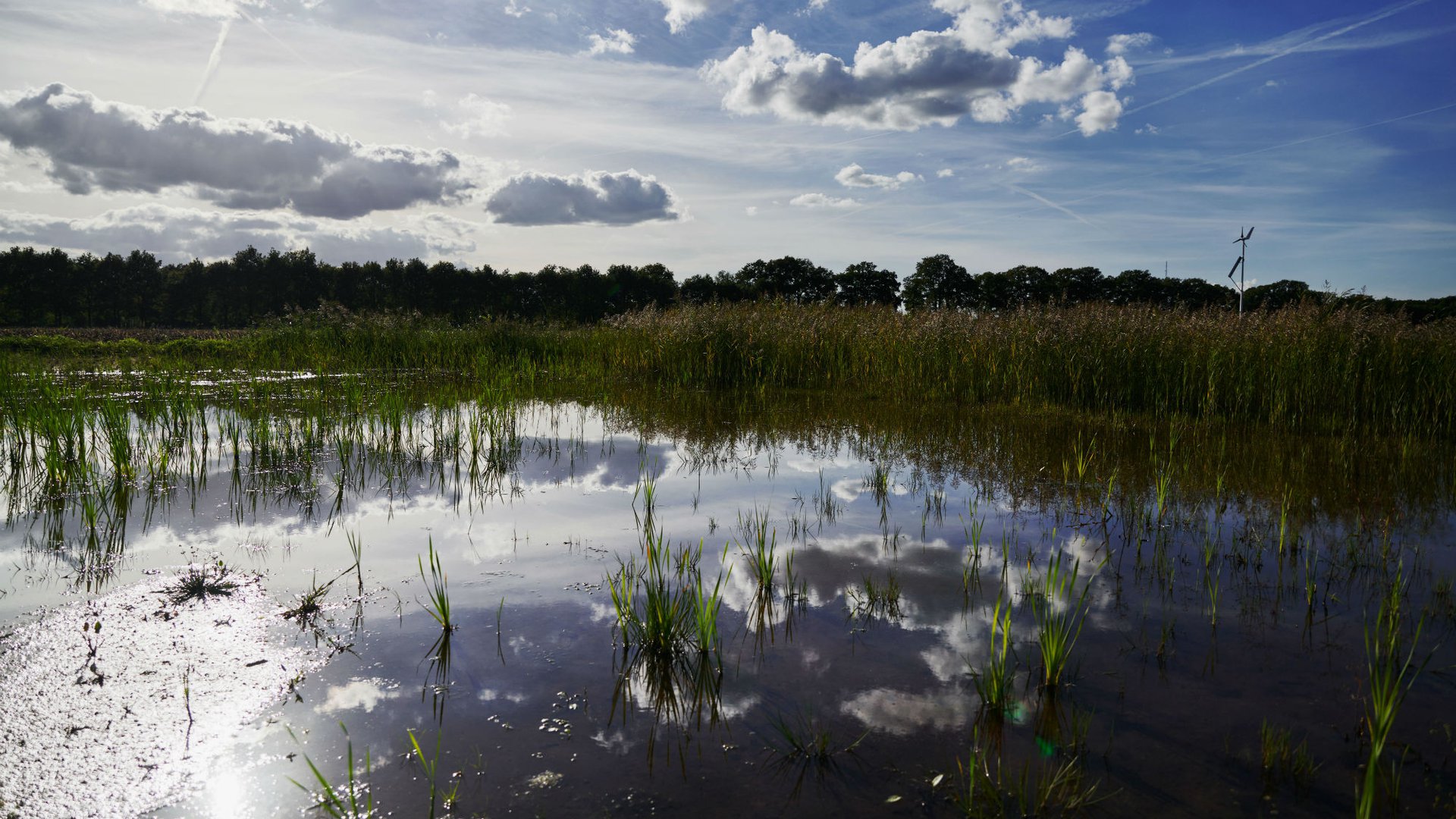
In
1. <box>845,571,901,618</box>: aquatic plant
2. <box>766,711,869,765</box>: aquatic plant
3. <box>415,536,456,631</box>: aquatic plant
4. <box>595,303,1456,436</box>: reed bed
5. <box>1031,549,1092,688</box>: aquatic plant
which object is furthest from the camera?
<box>595,303,1456,436</box>: reed bed

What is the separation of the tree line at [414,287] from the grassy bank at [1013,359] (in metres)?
23.6

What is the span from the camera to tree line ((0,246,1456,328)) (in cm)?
4478

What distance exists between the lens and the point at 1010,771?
2279mm

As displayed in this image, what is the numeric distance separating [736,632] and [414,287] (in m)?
54.4

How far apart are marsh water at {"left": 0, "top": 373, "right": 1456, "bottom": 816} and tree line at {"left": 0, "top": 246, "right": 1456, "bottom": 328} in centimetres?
3339

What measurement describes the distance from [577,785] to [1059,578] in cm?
279

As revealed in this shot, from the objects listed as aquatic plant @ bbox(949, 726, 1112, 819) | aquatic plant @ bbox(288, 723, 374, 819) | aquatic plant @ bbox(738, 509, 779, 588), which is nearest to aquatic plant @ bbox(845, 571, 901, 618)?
aquatic plant @ bbox(738, 509, 779, 588)

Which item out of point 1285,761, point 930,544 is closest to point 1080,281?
point 930,544

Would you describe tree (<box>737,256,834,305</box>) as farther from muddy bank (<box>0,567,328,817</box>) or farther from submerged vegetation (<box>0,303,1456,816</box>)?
muddy bank (<box>0,567,328,817</box>)

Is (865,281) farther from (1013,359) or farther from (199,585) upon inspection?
(199,585)

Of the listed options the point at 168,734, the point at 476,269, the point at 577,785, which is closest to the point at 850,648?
the point at 577,785

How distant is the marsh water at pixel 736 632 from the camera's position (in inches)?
89.1

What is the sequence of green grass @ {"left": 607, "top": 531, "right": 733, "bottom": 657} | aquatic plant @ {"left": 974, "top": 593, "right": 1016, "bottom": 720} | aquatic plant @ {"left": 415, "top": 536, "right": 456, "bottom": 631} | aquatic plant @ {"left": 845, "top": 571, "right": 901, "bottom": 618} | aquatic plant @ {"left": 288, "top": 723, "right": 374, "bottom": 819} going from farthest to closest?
aquatic plant @ {"left": 845, "top": 571, "right": 901, "bottom": 618}, aquatic plant @ {"left": 415, "top": 536, "right": 456, "bottom": 631}, green grass @ {"left": 607, "top": 531, "right": 733, "bottom": 657}, aquatic plant @ {"left": 974, "top": 593, "right": 1016, "bottom": 720}, aquatic plant @ {"left": 288, "top": 723, "right": 374, "bottom": 819}

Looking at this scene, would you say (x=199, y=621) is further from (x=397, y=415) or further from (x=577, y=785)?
(x=397, y=415)
